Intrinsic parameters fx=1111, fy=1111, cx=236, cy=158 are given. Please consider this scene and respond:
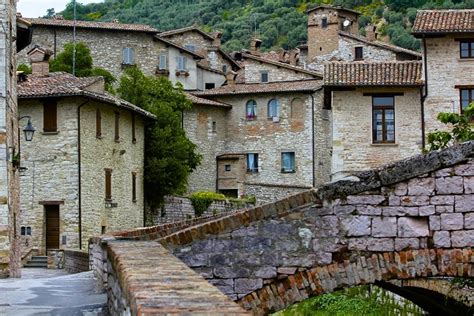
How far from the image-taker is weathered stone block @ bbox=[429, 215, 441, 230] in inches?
537

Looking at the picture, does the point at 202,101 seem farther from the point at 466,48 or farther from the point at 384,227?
the point at 384,227

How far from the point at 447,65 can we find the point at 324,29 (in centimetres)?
4769

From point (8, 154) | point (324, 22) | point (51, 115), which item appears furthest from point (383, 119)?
point (324, 22)

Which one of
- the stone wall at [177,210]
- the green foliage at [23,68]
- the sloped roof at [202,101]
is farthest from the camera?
the sloped roof at [202,101]

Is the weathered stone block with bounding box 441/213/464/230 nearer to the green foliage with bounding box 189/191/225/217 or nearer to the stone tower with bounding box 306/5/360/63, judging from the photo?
the green foliage with bounding box 189/191/225/217

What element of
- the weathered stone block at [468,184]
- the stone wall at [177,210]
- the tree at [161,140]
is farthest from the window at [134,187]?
the weathered stone block at [468,184]

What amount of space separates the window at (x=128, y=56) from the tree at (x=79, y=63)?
4314 mm

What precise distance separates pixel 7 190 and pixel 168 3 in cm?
12110

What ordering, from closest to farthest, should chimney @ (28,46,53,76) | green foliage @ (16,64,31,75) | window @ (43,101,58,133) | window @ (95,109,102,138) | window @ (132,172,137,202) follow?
window @ (43,101,58,133) < window @ (95,109,102,138) < chimney @ (28,46,53,76) < window @ (132,172,137,202) < green foliage @ (16,64,31,75)

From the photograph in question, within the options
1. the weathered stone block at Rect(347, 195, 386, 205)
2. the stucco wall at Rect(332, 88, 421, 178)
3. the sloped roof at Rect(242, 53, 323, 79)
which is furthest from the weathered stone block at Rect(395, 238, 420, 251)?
the sloped roof at Rect(242, 53, 323, 79)

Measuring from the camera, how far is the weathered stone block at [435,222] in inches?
537

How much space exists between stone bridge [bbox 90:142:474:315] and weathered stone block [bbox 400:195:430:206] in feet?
0.04

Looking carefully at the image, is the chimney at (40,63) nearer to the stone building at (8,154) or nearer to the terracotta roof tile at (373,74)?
the terracotta roof tile at (373,74)

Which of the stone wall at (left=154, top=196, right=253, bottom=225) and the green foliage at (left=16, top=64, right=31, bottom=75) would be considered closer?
the stone wall at (left=154, top=196, right=253, bottom=225)
